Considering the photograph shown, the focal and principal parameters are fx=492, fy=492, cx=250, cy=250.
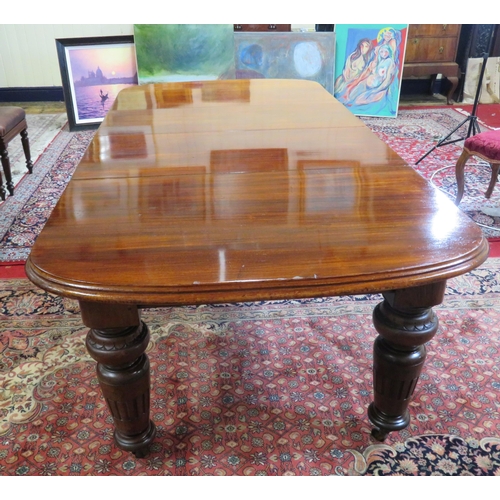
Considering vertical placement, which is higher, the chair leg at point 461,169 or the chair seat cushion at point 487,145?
the chair seat cushion at point 487,145

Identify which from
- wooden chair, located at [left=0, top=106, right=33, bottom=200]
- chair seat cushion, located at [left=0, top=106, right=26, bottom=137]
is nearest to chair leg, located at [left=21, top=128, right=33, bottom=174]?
wooden chair, located at [left=0, top=106, right=33, bottom=200]

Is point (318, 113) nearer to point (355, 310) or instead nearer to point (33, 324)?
point (355, 310)

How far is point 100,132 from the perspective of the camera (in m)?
2.02

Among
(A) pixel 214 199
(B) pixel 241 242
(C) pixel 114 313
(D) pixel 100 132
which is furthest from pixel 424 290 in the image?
(D) pixel 100 132

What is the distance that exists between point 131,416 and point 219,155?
903 millimetres

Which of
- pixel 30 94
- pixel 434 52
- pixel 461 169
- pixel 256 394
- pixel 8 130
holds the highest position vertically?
pixel 434 52

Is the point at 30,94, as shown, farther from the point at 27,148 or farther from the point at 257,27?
the point at 257,27

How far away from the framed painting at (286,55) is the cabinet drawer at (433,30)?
2.78ft

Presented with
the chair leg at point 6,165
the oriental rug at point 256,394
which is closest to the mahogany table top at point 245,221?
the oriental rug at point 256,394

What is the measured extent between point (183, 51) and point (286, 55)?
39.8 inches

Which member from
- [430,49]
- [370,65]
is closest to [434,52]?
[430,49]

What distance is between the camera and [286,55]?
4.87 metres

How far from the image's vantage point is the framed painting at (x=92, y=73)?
4543 mm

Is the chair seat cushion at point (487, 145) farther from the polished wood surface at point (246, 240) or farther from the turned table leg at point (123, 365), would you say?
the turned table leg at point (123, 365)
